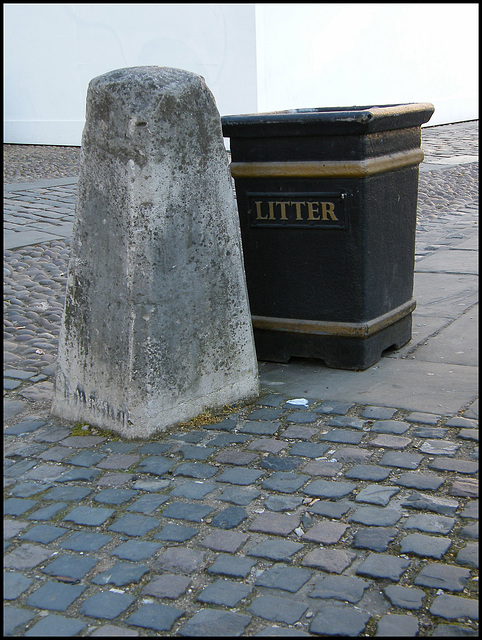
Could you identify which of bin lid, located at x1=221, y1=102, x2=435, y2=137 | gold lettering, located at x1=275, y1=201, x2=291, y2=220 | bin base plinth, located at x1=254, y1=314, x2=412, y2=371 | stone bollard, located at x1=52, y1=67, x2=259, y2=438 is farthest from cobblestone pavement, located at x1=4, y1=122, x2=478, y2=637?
bin lid, located at x1=221, y1=102, x2=435, y2=137

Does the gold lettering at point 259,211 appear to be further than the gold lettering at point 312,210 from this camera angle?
Yes

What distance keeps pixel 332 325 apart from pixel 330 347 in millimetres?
Result: 141

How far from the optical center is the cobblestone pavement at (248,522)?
6.97 feet

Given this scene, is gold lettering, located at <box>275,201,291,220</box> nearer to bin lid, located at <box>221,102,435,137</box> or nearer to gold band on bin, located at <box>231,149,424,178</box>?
gold band on bin, located at <box>231,149,424,178</box>

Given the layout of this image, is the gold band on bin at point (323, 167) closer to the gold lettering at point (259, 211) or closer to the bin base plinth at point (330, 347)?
the gold lettering at point (259, 211)

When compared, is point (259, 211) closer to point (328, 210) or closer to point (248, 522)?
point (328, 210)

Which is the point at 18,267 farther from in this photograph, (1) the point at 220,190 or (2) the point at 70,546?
(2) the point at 70,546

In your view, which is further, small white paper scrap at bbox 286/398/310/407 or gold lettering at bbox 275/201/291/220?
gold lettering at bbox 275/201/291/220

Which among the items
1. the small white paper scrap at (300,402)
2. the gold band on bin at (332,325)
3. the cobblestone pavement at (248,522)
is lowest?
the cobblestone pavement at (248,522)

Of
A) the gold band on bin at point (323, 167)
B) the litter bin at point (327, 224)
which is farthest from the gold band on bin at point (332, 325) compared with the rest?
the gold band on bin at point (323, 167)

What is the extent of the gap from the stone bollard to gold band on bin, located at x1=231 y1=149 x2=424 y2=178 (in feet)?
1.41

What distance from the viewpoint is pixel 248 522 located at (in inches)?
102

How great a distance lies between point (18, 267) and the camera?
6277 mm

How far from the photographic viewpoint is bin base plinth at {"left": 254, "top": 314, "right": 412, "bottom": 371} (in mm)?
3838
